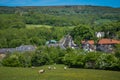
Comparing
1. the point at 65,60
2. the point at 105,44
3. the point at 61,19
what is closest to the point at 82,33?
the point at 105,44

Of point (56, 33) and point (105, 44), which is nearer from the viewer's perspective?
point (105, 44)

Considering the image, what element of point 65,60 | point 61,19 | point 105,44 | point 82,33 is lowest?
point 105,44

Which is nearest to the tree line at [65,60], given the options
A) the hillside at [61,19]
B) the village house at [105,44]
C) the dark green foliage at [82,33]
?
the village house at [105,44]

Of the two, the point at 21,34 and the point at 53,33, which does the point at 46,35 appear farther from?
the point at 21,34

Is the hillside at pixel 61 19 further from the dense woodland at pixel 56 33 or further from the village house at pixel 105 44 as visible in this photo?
the village house at pixel 105 44

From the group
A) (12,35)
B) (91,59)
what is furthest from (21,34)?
(91,59)

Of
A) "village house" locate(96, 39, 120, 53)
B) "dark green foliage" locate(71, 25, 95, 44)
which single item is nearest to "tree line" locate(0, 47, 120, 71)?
"village house" locate(96, 39, 120, 53)

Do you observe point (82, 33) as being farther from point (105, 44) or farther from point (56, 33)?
point (105, 44)

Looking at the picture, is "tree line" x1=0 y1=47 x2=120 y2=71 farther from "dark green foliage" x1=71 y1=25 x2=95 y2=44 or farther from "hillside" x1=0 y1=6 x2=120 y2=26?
"hillside" x1=0 y1=6 x2=120 y2=26
